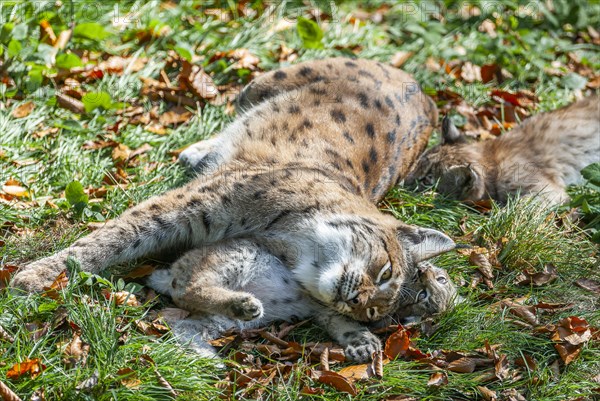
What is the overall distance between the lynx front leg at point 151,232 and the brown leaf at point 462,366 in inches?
67.0

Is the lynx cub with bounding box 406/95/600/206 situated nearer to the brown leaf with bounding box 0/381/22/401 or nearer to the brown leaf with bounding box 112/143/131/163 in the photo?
the brown leaf with bounding box 112/143/131/163

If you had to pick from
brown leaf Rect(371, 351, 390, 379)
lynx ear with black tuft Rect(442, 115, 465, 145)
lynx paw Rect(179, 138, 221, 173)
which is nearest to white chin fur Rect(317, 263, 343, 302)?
brown leaf Rect(371, 351, 390, 379)

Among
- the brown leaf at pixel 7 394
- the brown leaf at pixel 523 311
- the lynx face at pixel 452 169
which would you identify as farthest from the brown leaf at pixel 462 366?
the brown leaf at pixel 7 394

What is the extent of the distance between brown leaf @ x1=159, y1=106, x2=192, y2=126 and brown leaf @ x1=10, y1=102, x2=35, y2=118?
114cm

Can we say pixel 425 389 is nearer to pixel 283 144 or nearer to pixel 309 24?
pixel 283 144

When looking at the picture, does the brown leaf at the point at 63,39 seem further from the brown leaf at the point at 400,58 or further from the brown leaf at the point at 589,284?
the brown leaf at the point at 589,284

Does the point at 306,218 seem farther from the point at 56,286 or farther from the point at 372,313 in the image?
the point at 56,286

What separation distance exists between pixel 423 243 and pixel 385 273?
1.39ft

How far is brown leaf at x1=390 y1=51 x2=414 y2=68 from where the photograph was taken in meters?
8.68

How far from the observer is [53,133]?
682cm

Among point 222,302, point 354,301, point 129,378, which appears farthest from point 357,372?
point 129,378

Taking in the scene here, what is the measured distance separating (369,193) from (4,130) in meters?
3.06

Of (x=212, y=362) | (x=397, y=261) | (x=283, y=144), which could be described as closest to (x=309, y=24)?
(x=283, y=144)

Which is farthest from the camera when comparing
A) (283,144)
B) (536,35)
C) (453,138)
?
(536,35)
